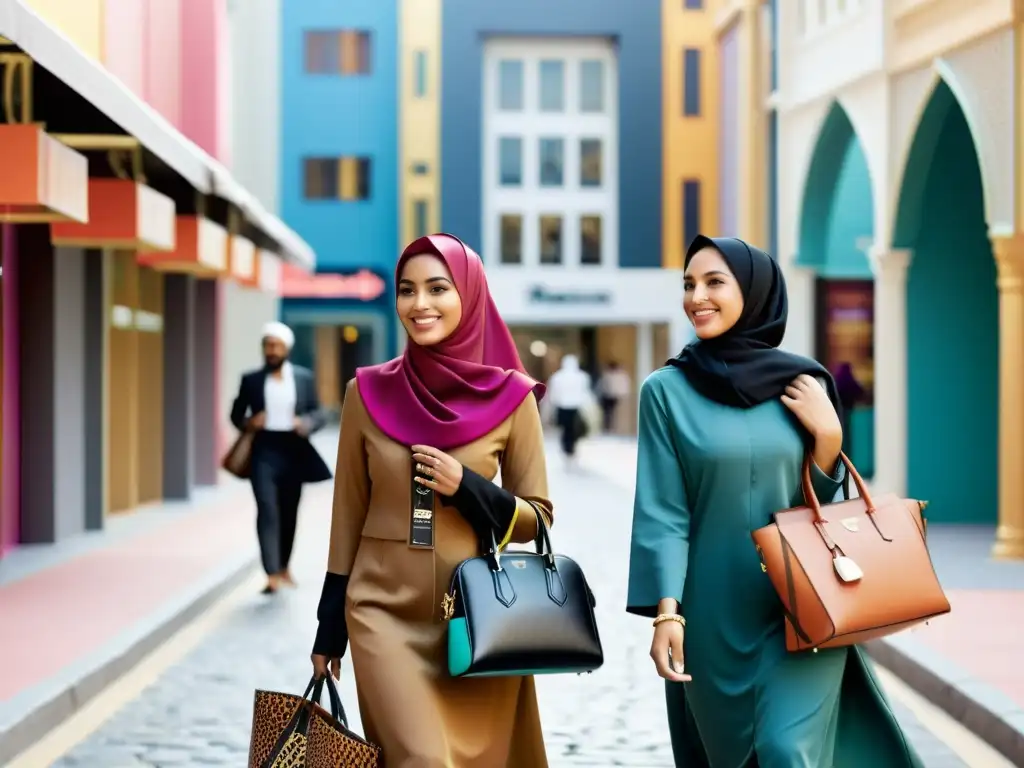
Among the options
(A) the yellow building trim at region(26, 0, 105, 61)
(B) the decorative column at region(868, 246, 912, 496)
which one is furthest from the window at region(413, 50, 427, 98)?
(A) the yellow building trim at region(26, 0, 105, 61)

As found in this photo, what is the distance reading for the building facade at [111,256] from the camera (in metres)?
9.64

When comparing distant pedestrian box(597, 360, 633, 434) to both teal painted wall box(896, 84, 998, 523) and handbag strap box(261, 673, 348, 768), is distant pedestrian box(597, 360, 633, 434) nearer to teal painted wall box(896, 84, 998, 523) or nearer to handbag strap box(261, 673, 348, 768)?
teal painted wall box(896, 84, 998, 523)

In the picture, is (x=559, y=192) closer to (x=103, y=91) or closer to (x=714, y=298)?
(x=103, y=91)

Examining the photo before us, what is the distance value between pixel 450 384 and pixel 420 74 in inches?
1542

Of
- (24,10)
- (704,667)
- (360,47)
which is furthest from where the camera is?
(360,47)

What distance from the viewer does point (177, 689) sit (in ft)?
24.9

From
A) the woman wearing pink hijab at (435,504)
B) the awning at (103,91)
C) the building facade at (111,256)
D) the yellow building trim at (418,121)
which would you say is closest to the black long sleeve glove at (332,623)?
the woman wearing pink hijab at (435,504)

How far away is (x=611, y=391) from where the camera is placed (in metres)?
37.6

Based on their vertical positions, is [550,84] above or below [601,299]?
above

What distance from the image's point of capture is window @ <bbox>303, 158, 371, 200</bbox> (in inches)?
1665

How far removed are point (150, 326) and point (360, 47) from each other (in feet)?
83.6

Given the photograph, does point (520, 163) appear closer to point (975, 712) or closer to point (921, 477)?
point (921, 477)

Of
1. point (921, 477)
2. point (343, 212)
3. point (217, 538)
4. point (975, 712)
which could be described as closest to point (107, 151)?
point (217, 538)

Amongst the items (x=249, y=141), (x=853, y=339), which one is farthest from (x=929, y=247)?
(x=249, y=141)
